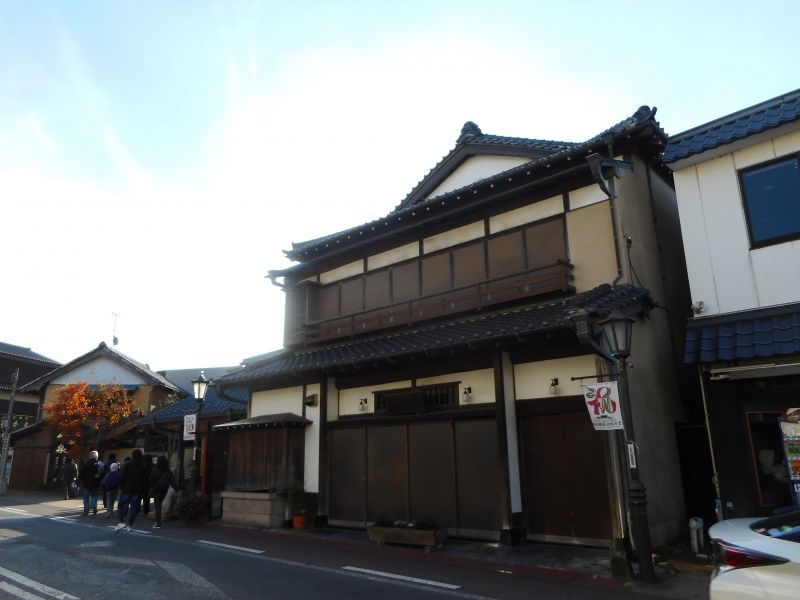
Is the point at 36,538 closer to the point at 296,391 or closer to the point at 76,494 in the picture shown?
the point at 296,391

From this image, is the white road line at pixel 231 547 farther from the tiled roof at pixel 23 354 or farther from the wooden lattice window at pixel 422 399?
the tiled roof at pixel 23 354

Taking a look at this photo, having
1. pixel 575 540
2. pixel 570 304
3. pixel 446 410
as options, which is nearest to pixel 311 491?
pixel 446 410

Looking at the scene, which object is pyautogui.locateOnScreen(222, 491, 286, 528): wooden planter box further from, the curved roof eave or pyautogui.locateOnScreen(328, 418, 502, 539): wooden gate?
the curved roof eave

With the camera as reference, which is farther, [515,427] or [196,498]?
[196,498]

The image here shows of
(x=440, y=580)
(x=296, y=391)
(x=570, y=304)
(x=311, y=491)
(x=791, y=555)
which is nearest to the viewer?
(x=791, y=555)

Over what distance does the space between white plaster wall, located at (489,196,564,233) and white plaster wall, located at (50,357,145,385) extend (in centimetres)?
2600

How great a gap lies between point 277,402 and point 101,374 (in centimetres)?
2142

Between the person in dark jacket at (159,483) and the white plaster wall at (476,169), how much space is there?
430 inches

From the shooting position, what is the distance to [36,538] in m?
11.8

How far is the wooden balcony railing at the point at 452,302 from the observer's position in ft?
37.9

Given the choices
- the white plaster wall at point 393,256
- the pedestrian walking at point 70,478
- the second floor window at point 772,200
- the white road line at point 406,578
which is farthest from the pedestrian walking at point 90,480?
the second floor window at point 772,200

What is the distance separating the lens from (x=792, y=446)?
8695 mm

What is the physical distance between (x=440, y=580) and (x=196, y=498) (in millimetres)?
9482

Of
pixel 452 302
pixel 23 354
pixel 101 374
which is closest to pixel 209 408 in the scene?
pixel 101 374
